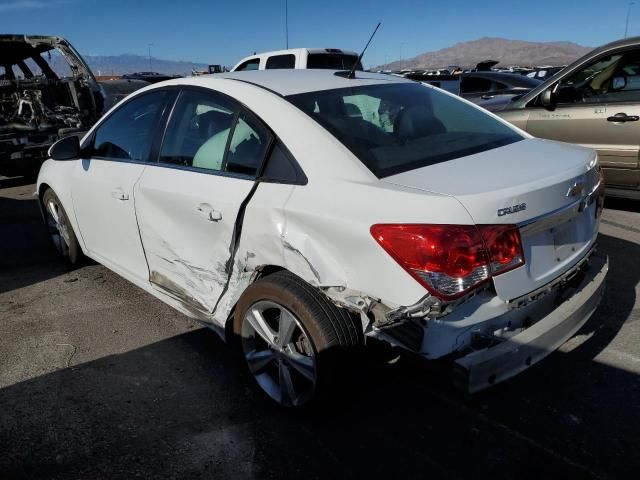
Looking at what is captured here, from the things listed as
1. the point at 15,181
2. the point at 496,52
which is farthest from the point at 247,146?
the point at 496,52

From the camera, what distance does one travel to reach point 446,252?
194 cm

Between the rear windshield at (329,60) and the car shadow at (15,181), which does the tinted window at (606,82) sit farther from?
the car shadow at (15,181)

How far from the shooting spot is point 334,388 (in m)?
2.39

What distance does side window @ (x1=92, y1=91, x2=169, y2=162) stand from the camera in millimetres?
3303

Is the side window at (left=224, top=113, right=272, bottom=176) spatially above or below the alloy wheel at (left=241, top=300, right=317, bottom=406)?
above

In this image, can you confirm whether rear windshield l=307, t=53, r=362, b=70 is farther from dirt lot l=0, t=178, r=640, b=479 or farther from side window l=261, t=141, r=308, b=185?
side window l=261, t=141, r=308, b=185

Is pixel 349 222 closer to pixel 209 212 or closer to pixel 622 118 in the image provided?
pixel 209 212

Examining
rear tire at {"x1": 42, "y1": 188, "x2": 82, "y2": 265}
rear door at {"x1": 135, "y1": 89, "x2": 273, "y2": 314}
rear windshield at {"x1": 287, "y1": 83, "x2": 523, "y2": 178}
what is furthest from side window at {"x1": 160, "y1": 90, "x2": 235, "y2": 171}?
rear tire at {"x1": 42, "y1": 188, "x2": 82, "y2": 265}

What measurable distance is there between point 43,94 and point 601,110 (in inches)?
353

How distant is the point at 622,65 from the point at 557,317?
14.6ft

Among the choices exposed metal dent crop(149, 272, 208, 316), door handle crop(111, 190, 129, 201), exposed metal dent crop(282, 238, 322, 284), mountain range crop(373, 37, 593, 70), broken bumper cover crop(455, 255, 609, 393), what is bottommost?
exposed metal dent crop(149, 272, 208, 316)

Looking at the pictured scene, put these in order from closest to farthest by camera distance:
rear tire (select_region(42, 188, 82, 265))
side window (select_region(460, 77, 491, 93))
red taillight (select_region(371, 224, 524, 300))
Result: red taillight (select_region(371, 224, 524, 300)), rear tire (select_region(42, 188, 82, 265)), side window (select_region(460, 77, 491, 93))

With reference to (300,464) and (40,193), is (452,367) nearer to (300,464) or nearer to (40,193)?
(300,464)

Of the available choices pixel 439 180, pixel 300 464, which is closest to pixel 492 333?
pixel 439 180
